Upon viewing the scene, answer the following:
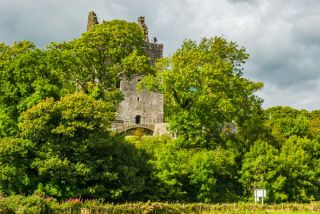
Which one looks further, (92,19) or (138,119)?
(92,19)

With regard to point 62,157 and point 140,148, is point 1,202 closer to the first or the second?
point 62,157

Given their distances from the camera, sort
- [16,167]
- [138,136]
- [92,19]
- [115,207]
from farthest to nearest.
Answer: [92,19]
[138,136]
[16,167]
[115,207]

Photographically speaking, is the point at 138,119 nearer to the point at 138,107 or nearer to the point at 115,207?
the point at 138,107

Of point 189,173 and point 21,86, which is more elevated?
point 21,86

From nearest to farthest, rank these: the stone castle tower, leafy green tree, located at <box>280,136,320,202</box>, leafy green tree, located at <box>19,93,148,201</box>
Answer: leafy green tree, located at <box>19,93,148,201</box> < leafy green tree, located at <box>280,136,320,202</box> < the stone castle tower

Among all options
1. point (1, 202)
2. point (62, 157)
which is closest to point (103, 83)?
point (62, 157)

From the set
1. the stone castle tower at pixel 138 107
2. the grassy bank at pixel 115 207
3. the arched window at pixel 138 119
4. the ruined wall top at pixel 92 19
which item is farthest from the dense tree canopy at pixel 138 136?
the ruined wall top at pixel 92 19

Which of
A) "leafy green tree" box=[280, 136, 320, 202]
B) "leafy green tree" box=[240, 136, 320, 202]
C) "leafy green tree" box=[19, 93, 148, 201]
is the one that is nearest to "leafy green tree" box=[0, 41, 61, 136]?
"leafy green tree" box=[19, 93, 148, 201]

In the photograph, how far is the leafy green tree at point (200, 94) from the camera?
46875mm

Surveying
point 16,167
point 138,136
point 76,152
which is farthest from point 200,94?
point 16,167

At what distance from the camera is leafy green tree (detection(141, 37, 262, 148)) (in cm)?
4688

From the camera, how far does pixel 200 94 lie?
156 ft

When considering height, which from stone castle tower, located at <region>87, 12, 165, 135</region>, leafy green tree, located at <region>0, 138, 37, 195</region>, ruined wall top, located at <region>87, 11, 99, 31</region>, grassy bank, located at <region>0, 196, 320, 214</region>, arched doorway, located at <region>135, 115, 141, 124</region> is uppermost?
ruined wall top, located at <region>87, 11, 99, 31</region>

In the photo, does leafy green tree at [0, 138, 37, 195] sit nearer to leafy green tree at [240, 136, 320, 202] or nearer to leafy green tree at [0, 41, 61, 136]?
leafy green tree at [0, 41, 61, 136]
